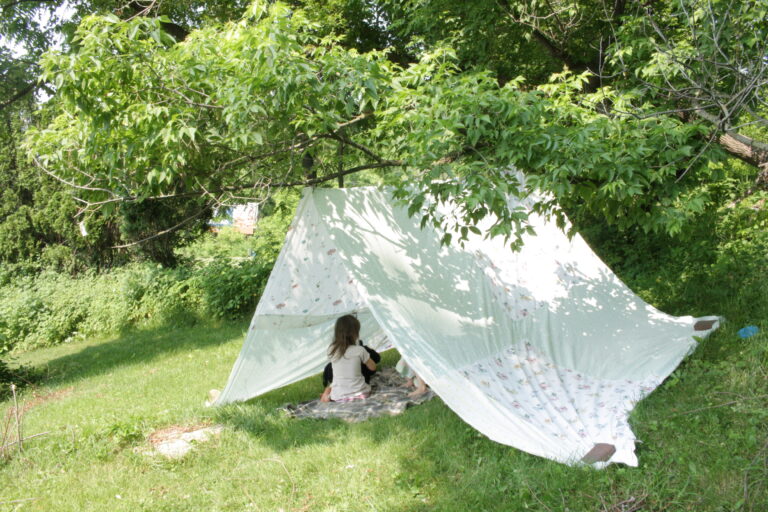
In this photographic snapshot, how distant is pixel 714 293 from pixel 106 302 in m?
10.6

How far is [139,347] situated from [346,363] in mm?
5248

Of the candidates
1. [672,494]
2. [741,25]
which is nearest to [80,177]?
[672,494]

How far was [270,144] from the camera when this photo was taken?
185 inches

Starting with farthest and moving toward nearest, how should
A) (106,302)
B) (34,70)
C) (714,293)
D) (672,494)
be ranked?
1. (106,302)
2. (34,70)
3. (714,293)
4. (672,494)

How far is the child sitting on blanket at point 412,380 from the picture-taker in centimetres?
524

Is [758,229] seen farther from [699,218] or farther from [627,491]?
[627,491]

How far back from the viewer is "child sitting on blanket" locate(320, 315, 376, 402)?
5285 mm

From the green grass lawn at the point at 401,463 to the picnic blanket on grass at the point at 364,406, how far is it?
0.48ft

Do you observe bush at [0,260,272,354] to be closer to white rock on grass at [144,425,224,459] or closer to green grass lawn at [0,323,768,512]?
green grass lawn at [0,323,768,512]

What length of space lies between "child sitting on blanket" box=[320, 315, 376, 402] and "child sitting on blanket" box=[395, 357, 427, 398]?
18.0 inches

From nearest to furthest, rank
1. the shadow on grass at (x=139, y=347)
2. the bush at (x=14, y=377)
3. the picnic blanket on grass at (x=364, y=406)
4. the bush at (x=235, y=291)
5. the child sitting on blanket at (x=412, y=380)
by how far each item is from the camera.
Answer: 1. the picnic blanket on grass at (x=364, y=406)
2. the child sitting on blanket at (x=412, y=380)
3. the bush at (x=14, y=377)
4. the shadow on grass at (x=139, y=347)
5. the bush at (x=235, y=291)

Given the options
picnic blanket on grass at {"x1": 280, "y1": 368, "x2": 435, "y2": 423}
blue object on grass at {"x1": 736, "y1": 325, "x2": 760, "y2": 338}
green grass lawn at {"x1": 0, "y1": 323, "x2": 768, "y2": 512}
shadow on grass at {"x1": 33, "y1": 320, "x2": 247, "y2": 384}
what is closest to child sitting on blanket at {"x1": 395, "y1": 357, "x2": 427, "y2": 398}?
picnic blanket on grass at {"x1": 280, "y1": 368, "x2": 435, "y2": 423}

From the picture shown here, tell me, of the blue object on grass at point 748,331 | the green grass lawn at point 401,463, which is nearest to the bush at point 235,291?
the green grass lawn at point 401,463

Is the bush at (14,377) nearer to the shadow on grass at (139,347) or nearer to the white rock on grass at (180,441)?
the shadow on grass at (139,347)
